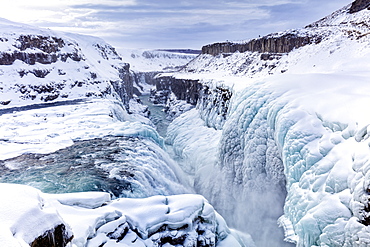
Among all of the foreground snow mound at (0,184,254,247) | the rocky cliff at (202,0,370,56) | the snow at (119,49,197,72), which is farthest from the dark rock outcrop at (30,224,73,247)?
the snow at (119,49,197,72)

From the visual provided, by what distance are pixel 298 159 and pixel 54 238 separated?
6.41 meters

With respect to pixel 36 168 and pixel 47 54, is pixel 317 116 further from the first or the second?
pixel 47 54

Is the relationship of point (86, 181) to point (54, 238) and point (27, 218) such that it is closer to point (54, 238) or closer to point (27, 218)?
point (54, 238)

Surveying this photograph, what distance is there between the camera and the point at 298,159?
7805 mm

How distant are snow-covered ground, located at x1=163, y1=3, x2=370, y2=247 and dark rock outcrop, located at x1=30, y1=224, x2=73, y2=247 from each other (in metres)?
4.89

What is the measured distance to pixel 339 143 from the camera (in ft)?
22.2

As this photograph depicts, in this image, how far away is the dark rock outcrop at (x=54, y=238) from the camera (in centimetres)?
341

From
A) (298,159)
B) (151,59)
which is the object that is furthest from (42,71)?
(151,59)

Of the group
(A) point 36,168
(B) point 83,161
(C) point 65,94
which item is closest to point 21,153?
(A) point 36,168

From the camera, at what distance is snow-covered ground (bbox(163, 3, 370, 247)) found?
18.8 feet

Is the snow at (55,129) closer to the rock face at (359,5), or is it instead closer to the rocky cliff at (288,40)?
the rocky cliff at (288,40)

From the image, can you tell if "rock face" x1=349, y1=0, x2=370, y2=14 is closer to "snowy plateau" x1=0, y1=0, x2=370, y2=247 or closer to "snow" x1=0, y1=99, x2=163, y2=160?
"snowy plateau" x1=0, y1=0, x2=370, y2=247

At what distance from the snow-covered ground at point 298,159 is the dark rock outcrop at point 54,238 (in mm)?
4887

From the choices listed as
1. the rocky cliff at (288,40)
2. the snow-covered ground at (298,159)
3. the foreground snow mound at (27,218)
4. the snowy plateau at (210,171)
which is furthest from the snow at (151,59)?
the foreground snow mound at (27,218)
